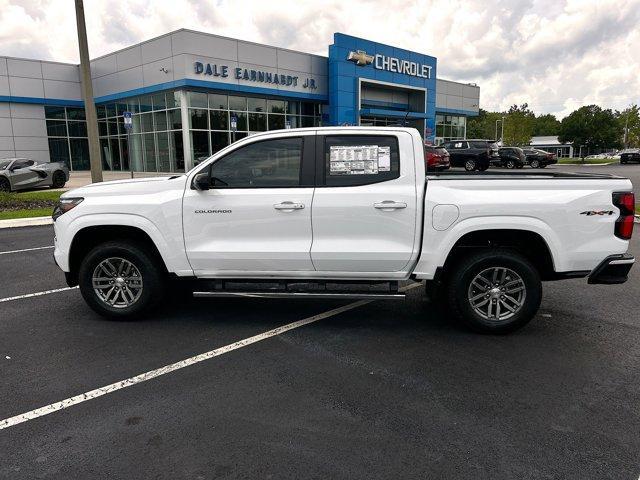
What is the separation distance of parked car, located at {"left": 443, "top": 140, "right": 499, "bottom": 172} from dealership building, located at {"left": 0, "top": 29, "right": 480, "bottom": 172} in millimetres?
7027

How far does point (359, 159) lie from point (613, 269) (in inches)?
99.6

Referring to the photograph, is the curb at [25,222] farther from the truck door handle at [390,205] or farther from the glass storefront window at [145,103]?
the glass storefront window at [145,103]

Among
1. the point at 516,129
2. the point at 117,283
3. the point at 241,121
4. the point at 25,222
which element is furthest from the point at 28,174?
the point at 516,129

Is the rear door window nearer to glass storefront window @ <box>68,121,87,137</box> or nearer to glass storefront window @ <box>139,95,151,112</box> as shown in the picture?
glass storefront window @ <box>139,95,151,112</box>

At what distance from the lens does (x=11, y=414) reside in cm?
329

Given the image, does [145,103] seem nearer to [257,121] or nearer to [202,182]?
[257,121]

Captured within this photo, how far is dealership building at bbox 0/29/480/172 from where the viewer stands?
25.5m

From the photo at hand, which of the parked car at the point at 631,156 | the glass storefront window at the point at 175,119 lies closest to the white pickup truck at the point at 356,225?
the glass storefront window at the point at 175,119

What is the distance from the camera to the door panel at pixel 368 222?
4.52 metres

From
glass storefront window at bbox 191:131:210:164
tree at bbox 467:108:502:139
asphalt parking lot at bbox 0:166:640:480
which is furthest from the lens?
tree at bbox 467:108:502:139

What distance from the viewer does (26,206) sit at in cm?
1508

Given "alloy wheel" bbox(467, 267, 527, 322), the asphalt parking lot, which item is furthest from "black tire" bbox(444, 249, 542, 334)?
the asphalt parking lot

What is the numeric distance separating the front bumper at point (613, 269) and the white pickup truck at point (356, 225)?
0.01 metres

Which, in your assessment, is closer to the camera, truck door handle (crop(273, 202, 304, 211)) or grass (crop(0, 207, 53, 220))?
truck door handle (crop(273, 202, 304, 211))
